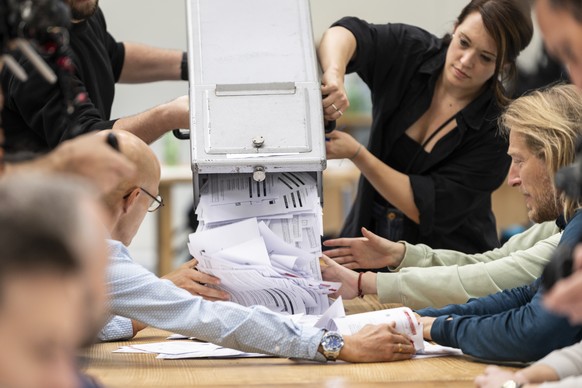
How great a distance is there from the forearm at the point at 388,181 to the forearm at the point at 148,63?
2.49 ft

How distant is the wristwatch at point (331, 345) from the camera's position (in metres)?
1.87

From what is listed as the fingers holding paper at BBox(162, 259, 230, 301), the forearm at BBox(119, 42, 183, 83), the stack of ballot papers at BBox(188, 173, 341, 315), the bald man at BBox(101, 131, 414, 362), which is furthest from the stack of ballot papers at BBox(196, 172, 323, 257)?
the forearm at BBox(119, 42, 183, 83)

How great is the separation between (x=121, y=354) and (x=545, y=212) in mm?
956

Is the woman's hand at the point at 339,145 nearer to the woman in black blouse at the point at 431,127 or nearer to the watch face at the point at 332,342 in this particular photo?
the woman in black blouse at the point at 431,127

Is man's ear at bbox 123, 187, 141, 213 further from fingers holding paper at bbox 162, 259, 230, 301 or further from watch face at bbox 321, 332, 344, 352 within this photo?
watch face at bbox 321, 332, 344, 352

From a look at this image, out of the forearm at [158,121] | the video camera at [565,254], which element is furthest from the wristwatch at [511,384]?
the forearm at [158,121]

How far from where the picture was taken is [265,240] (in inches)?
85.8

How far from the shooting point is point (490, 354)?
1818 mm

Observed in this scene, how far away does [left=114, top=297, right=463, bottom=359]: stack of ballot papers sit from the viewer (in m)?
1.97

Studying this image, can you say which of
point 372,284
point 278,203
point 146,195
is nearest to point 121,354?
point 146,195

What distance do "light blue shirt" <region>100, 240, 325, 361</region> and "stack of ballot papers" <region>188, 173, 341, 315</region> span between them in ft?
0.79

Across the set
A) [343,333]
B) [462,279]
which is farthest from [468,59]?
[343,333]

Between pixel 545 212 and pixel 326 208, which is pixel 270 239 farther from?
pixel 326 208

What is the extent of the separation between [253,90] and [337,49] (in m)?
0.51
